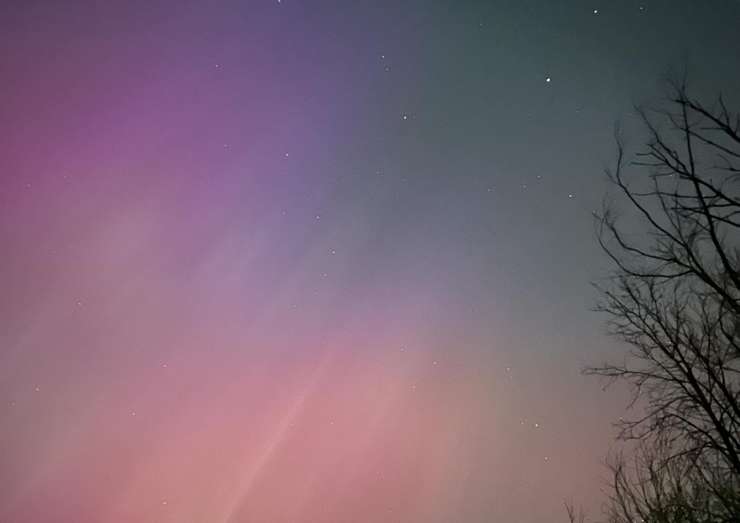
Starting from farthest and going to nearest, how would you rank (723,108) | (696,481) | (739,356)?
(696,481) → (739,356) → (723,108)

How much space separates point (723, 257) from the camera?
20.6ft

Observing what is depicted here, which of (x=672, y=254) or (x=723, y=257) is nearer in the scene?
(x=723, y=257)

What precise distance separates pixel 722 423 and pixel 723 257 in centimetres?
276

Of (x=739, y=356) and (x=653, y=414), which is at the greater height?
(x=739, y=356)

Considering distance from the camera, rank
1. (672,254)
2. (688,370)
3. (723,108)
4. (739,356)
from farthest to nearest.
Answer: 1. (688,370)
2. (739,356)
3. (672,254)
4. (723,108)

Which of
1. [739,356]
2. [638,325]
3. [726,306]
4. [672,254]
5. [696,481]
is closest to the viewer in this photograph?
[726,306]

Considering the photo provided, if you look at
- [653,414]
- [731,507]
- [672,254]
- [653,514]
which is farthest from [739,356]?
[653,514]

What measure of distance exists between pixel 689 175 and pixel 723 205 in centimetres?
54

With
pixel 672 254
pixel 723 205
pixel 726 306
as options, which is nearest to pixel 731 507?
pixel 726 306

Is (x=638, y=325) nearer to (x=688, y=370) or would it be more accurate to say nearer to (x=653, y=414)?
(x=688, y=370)

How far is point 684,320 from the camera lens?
8516 mm

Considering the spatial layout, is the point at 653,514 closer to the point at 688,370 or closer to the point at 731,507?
the point at 731,507

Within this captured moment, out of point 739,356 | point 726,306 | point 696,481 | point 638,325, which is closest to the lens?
point 726,306

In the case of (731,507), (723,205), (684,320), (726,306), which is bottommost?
(731,507)
